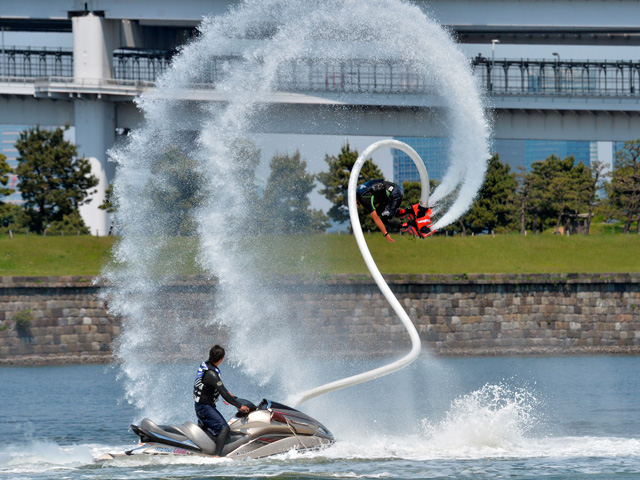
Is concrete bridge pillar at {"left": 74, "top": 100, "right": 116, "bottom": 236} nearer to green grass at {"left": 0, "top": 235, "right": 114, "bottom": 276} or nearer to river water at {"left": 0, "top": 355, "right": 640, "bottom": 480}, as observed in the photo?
green grass at {"left": 0, "top": 235, "right": 114, "bottom": 276}

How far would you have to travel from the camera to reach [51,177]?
6481 centimetres

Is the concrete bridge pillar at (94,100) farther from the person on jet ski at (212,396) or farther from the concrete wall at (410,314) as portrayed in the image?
the person on jet ski at (212,396)

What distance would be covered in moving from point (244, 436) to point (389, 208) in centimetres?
566

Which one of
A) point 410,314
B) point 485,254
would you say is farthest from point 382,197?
point 485,254

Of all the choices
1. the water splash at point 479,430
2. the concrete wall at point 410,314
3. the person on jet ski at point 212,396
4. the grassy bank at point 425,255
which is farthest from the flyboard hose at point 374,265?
the grassy bank at point 425,255

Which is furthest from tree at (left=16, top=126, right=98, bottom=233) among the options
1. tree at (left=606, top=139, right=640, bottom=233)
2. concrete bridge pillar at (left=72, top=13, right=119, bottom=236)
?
tree at (left=606, top=139, right=640, bottom=233)

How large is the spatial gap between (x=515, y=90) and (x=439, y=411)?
39431 millimetres

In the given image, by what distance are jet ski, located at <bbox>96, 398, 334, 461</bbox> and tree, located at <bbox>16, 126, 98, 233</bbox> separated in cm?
4643

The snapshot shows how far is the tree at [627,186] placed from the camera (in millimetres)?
73875

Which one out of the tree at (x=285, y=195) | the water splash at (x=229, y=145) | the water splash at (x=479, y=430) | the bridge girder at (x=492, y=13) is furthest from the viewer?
the bridge girder at (x=492, y=13)

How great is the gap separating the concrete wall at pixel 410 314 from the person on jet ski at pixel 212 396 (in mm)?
25536

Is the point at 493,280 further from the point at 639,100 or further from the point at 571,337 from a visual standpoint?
Answer: the point at 639,100

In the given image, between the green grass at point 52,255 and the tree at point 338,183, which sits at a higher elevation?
the tree at point 338,183

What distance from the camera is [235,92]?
26.5 meters
